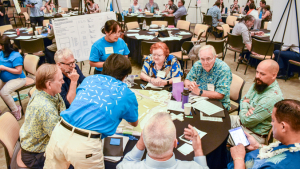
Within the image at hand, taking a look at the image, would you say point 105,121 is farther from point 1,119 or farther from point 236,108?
point 236,108

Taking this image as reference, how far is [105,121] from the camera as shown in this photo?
4.68ft

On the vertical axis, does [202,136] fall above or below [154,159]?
below

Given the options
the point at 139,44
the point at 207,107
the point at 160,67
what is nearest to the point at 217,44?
the point at 139,44

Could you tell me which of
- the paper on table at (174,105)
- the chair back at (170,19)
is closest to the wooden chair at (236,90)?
the paper on table at (174,105)

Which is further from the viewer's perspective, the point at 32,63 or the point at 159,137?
the point at 32,63

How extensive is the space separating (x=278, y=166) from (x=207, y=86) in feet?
4.46

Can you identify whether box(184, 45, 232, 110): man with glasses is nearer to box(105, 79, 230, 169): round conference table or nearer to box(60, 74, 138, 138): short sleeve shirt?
box(105, 79, 230, 169): round conference table

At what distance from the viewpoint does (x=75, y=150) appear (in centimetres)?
139

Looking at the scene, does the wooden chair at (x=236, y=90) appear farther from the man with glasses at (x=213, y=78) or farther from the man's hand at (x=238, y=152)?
the man's hand at (x=238, y=152)

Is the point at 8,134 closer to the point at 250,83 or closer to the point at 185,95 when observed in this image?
the point at 185,95

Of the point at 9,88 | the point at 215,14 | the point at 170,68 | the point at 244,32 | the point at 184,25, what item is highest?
the point at 215,14

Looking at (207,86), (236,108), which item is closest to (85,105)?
(207,86)

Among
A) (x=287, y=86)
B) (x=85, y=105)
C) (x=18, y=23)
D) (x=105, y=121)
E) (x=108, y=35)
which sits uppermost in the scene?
(x=18, y=23)

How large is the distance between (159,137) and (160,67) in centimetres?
181
